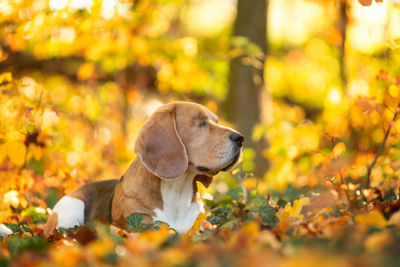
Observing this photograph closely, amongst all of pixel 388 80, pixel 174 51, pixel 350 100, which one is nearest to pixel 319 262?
pixel 388 80

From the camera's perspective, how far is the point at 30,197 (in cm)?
586

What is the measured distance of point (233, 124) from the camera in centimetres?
934

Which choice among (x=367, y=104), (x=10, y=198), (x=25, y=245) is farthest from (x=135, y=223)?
(x=367, y=104)

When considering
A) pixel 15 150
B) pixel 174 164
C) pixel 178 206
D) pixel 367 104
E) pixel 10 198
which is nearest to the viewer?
pixel 174 164

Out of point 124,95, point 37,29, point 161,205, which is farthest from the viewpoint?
point 124,95

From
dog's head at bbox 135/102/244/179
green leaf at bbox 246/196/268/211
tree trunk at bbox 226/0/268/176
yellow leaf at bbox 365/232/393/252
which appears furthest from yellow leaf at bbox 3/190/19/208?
tree trunk at bbox 226/0/268/176

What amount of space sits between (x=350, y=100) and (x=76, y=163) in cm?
354

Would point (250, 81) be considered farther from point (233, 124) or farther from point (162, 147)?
point (162, 147)

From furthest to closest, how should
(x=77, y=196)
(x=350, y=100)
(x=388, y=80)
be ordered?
(x=350, y=100) → (x=77, y=196) → (x=388, y=80)

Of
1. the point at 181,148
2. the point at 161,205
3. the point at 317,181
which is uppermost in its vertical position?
the point at 181,148

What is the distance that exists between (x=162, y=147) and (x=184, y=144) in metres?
0.22

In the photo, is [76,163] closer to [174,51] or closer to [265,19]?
[174,51]

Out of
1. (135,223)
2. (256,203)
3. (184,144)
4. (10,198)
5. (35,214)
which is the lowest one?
(35,214)

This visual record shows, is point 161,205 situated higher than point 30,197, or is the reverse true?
point 161,205
